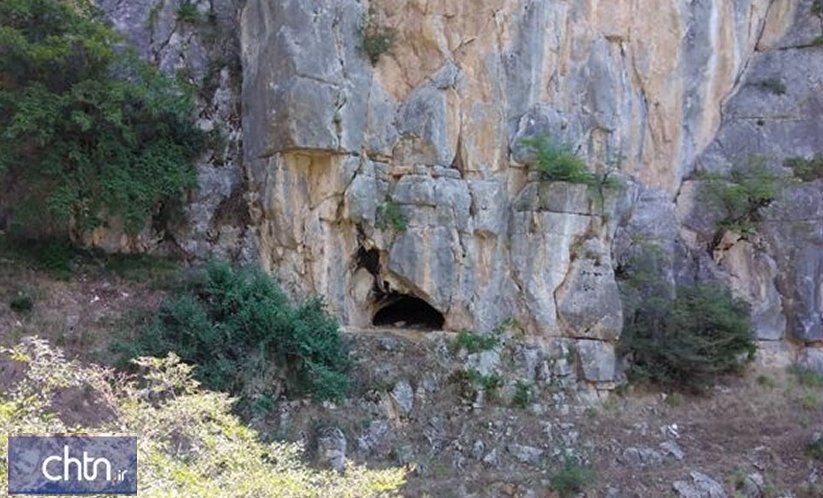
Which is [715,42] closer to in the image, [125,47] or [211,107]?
[211,107]

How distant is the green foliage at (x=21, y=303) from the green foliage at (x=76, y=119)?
1681 millimetres

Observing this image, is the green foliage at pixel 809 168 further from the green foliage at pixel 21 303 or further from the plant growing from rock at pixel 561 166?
the green foliage at pixel 21 303

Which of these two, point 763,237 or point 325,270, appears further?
point 763,237

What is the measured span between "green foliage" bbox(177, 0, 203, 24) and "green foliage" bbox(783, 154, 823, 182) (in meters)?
15.6

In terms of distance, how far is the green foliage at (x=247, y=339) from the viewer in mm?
13797

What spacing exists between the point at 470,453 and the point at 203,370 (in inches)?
203

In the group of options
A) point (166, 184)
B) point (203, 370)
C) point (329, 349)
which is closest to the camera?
point (203, 370)

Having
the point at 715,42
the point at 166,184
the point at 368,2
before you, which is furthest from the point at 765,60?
the point at 166,184

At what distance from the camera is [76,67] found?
51.5ft

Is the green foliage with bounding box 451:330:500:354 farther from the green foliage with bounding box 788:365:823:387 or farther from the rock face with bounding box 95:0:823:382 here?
the green foliage with bounding box 788:365:823:387

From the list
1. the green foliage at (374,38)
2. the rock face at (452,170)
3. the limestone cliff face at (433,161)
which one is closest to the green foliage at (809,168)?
the rock face at (452,170)

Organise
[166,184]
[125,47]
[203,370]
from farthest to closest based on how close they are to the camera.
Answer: [125,47]
[166,184]
[203,370]

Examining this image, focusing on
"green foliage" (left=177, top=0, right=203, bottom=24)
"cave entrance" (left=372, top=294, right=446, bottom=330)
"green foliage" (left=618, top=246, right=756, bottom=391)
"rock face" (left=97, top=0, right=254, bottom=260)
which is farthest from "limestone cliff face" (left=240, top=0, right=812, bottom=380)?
"green foliage" (left=177, top=0, right=203, bottom=24)

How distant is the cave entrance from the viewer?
59.5 ft
